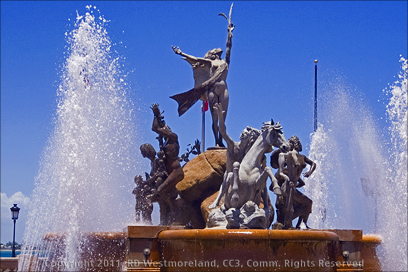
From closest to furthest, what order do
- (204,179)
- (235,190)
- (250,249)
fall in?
(250,249) → (235,190) → (204,179)

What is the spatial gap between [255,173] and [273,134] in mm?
961

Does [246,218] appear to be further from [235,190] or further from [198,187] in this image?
[198,187]

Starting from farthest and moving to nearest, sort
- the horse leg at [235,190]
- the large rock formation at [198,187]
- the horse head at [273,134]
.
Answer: the large rock formation at [198,187] < the horse head at [273,134] < the horse leg at [235,190]

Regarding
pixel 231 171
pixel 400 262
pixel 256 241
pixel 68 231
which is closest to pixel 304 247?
pixel 256 241

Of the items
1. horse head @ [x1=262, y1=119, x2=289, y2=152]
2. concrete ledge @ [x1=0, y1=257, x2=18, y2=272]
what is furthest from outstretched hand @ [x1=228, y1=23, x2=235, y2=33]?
concrete ledge @ [x1=0, y1=257, x2=18, y2=272]

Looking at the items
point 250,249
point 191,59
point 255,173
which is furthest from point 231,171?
point 191,59

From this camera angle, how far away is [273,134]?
15.1 meters

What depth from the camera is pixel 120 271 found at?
15.4 m

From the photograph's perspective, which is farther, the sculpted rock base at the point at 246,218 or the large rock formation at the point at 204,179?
the large rock formation at the point at 204,179

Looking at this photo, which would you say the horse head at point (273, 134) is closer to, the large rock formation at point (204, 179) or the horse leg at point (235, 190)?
the horse leg at point (235, 190)

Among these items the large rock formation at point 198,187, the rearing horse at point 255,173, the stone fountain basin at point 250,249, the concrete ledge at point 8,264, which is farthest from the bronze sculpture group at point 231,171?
the concrete ledge at point 8,264

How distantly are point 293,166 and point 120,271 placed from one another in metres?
4.39

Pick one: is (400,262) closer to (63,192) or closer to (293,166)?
(293,166)

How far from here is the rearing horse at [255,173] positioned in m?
14.5
